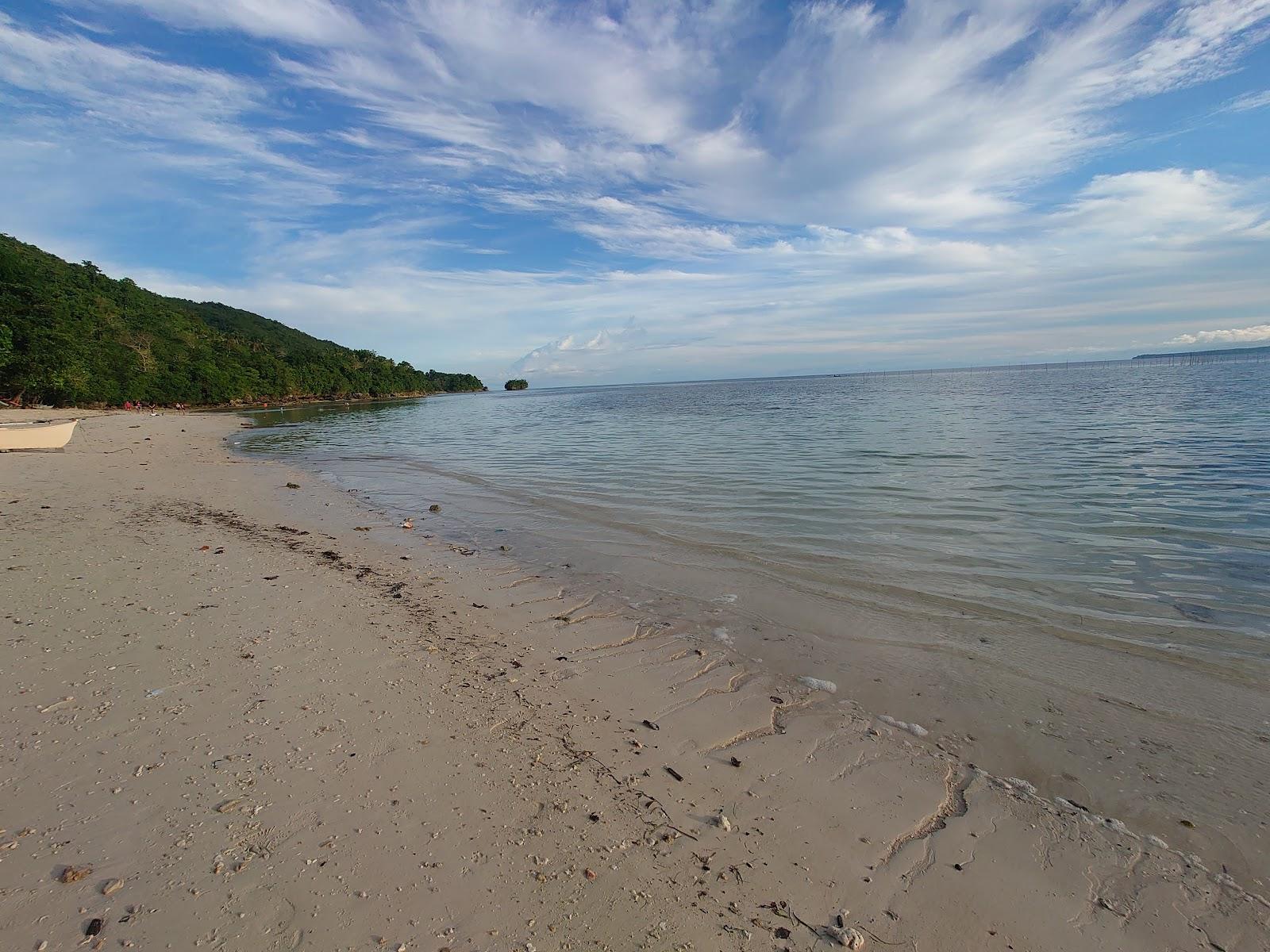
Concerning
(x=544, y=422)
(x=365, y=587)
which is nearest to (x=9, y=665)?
(x=365, y=587)

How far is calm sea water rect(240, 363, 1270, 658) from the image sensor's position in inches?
258

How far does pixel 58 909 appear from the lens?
2.27 meters

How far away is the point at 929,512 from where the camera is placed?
33.7 ft

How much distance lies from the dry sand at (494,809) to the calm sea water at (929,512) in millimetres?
2957

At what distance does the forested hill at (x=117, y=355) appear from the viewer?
4019 cm

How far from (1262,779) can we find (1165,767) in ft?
1.74

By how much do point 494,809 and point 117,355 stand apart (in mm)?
73040

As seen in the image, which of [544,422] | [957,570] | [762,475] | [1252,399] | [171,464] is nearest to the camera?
[957,570]

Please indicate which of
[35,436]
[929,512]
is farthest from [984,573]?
[35,436]

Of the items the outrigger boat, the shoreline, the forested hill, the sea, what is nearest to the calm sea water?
the sea

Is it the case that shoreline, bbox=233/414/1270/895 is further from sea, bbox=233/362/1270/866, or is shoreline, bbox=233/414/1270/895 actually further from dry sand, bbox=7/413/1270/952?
dry sand, bbox=7/413/1270/952

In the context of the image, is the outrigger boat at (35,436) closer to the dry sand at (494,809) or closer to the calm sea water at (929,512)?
the calm sea water at (929,512)

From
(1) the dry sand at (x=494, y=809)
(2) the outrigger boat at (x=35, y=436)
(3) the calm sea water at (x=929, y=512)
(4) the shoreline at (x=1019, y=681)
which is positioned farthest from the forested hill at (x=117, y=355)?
(4) the shoreline at (x=1019, y=681)

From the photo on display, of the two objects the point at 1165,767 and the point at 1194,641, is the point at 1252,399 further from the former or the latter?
the point at 1165,767
